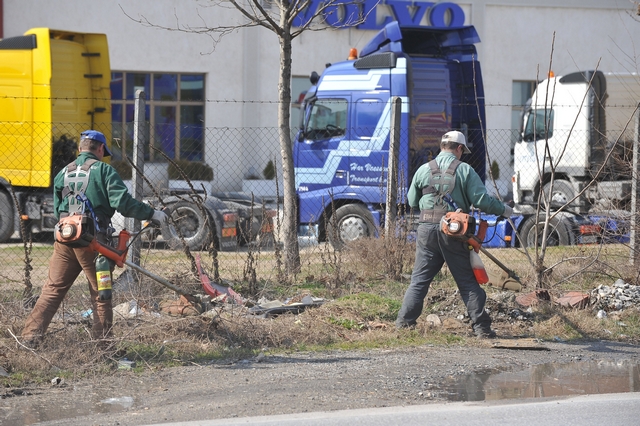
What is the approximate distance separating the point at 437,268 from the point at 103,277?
2921 millimetres

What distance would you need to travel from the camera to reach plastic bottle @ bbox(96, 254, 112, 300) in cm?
612

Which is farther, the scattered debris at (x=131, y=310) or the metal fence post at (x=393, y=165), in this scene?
the metal fence post at (x=393, y=165)

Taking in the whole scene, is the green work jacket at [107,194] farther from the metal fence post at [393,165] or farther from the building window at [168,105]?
the building window at [168,105]

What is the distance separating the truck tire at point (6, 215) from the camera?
13.3 meters

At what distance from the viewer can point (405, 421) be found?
4910 millimetres

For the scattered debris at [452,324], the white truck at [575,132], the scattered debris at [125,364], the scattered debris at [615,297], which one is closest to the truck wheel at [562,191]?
the white truck at [575,132]

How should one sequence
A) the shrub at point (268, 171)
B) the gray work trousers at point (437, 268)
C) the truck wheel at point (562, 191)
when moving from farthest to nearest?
the shrub at point (268, 171), the truck wheel at point (562, 191), the gray work trousers at point (437, 268)

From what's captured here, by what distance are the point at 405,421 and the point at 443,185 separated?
2726 mm

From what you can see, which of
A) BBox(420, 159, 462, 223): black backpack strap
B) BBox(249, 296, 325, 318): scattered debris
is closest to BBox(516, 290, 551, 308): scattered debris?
BBox(420, 159, 462, 223): black backpack strap

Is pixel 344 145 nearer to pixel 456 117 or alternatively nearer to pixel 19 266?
pixel 456 117

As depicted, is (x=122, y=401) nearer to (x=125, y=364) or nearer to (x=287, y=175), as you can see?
(x=125, y=364)

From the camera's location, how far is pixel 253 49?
23.6 metres

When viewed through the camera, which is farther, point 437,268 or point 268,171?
point 268,171

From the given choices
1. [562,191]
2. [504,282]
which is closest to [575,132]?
[562,191]
